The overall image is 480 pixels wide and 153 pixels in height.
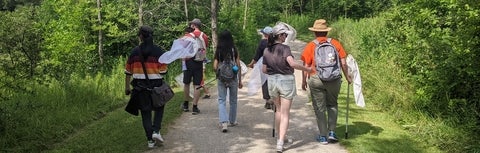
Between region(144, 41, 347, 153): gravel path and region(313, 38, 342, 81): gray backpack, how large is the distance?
3.42ft

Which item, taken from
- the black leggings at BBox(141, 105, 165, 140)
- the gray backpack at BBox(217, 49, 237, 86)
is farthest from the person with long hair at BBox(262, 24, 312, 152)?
the black leggings at BBox(141, 105, 165, 140)

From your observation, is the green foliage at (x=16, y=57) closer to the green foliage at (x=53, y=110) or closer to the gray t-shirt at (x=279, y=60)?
the green foliage at (x=53, y=110)

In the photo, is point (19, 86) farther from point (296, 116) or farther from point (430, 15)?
point (430, 15)

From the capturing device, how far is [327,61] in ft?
19.6

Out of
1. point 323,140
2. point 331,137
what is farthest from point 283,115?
point 331,137

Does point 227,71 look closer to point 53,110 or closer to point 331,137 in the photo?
point 331,137

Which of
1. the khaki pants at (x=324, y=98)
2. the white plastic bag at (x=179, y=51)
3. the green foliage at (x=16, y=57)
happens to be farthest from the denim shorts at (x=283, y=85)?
the green foliage at (x=16, y=57)

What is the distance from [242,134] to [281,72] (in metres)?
1.59

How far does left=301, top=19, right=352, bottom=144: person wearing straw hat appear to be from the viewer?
6.03m

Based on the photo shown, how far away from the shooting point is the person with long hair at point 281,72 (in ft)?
18.7

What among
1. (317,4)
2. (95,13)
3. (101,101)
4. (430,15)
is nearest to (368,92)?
(430,15)

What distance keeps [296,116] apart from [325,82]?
2.30 m

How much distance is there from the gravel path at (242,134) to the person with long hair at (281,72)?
0.59 meters

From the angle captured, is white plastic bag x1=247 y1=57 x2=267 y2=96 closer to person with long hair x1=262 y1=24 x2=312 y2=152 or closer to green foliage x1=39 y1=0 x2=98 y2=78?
person with long hair x1=262 y1=24 x2=312 y2=152
